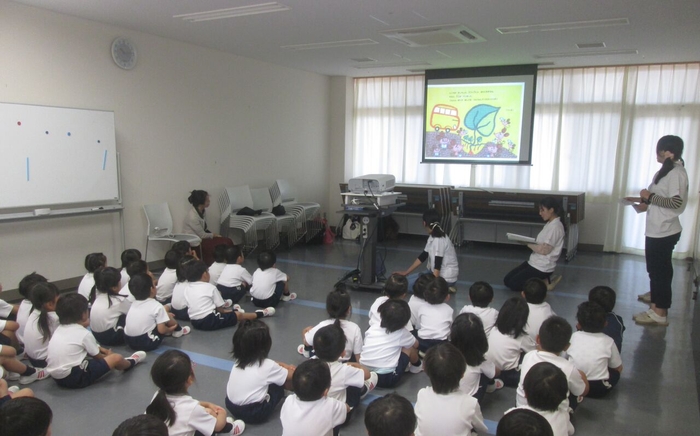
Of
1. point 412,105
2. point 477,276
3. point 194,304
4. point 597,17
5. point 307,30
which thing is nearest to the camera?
point 194,304

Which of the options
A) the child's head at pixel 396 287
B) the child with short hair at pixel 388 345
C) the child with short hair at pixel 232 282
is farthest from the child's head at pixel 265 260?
the child with short hair at pixel 388 345

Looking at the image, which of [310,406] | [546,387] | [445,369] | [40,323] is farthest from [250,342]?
[40,323]

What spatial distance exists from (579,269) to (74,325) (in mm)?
5591

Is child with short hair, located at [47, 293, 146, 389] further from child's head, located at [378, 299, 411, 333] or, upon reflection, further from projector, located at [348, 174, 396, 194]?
projector, located at [348, 174, 396, 194]

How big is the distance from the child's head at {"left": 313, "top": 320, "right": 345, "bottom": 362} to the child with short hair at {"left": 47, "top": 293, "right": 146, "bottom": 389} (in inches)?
57.9

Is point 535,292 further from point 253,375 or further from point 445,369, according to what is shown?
point 253,375

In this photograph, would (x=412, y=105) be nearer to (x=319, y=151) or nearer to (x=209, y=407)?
(x=319, y=151)

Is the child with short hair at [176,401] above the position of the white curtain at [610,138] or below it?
below

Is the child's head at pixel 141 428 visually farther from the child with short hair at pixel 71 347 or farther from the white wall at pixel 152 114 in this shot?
the white wall at pixel 152 114

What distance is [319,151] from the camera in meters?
8.54

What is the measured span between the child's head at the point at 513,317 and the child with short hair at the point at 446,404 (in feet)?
3.06

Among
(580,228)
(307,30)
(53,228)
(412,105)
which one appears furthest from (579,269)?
(53,228)

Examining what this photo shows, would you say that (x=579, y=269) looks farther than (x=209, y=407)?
Yes

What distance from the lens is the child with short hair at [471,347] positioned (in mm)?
2398
